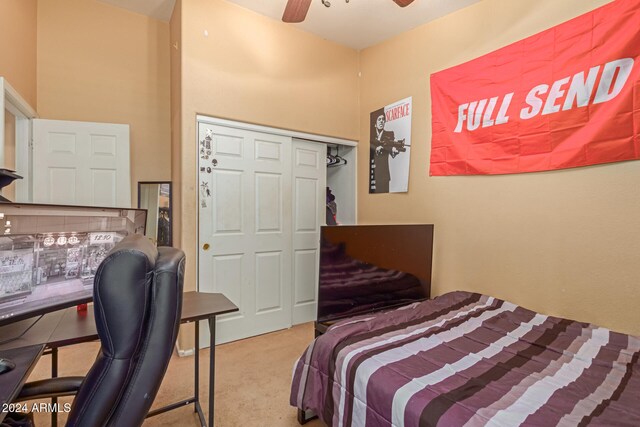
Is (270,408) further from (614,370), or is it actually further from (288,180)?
(288,180)

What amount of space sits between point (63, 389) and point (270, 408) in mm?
1286

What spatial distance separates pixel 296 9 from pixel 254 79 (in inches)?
43.5

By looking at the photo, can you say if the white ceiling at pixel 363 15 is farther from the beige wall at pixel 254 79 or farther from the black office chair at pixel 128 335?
the black office chair at pixel 128 335

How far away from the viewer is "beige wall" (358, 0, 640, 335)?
197 cm

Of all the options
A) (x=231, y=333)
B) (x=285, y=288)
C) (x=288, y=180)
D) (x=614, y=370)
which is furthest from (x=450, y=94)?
(x=231, y=333)

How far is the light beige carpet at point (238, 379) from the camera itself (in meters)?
1.92

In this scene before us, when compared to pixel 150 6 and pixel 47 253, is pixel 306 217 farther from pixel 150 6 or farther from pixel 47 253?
pixel 150 6

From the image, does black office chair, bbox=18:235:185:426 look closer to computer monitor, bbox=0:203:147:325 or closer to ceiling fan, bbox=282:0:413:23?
computer monitor, bbox=0:203:147:325

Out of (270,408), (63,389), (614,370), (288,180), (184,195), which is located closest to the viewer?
(63,389)

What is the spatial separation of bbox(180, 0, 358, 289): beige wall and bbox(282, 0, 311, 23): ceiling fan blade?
3.17 feet

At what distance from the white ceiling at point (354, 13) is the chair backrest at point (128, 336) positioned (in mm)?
2922


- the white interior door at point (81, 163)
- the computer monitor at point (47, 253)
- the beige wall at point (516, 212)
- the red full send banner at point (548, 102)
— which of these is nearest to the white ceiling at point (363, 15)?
the beige wall at point (516, 212)

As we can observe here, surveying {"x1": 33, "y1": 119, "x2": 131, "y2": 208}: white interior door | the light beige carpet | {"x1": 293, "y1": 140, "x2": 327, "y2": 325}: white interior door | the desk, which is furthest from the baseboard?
{"x1": 33, "y1": 119, "x2": 131, "y2": 208}: white interior door

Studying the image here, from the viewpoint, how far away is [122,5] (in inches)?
123
